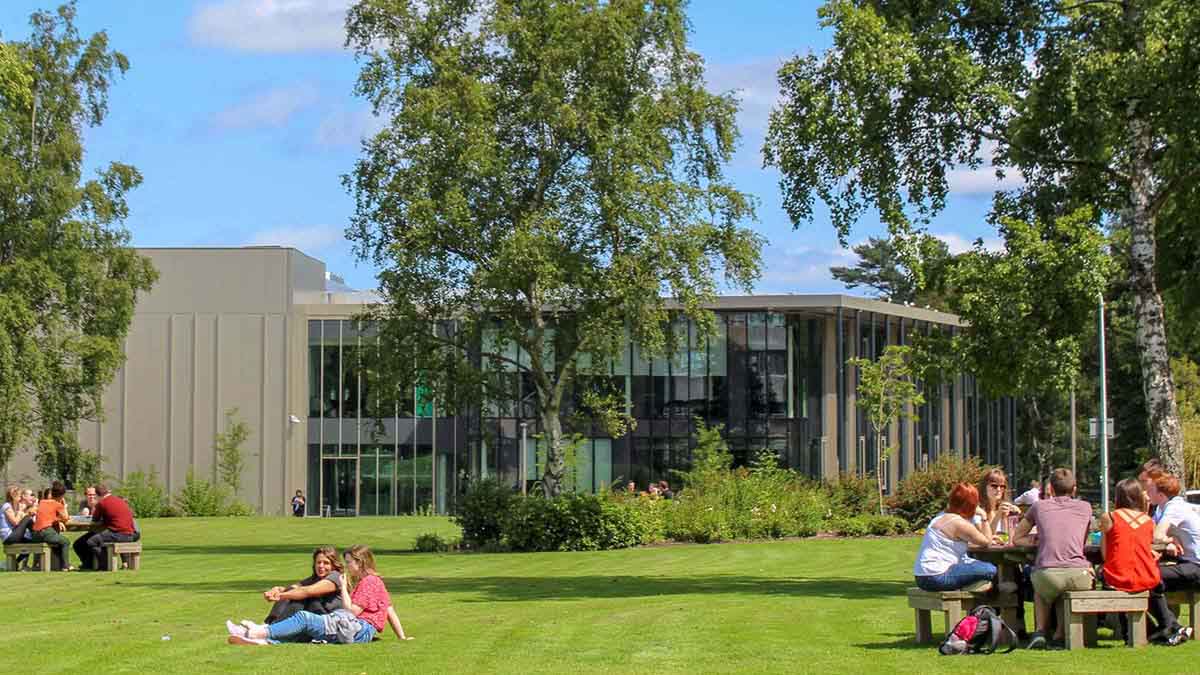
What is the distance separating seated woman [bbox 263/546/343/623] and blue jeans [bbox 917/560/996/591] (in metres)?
5.30

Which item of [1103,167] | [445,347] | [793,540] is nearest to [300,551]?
[445,347]

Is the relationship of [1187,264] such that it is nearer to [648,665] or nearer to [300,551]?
[648,665]

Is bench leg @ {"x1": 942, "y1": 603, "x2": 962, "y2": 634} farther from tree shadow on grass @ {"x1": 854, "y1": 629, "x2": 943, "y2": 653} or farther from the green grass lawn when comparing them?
the green grass lawn

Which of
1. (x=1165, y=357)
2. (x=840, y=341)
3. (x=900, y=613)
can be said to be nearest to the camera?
(x=900, y=613)

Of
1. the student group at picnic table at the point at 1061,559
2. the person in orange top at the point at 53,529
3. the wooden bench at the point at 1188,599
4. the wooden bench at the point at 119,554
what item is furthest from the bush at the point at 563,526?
the wooden bench at the point at 1188,599

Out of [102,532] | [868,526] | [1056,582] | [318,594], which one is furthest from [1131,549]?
[868,526]

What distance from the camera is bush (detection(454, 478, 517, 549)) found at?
1500 inches

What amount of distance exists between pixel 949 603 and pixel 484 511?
81.5ft

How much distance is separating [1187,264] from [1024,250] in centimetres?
452

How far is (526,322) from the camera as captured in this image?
1572 inches

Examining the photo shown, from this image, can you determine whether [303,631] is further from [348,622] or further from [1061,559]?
[1061,559]

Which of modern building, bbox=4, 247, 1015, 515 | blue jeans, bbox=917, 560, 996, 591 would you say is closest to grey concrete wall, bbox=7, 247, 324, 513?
modern building, bbox=4, 247, 1015, 515

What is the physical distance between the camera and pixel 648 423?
2537 inches

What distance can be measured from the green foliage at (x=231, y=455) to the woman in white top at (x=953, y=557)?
55.6m
